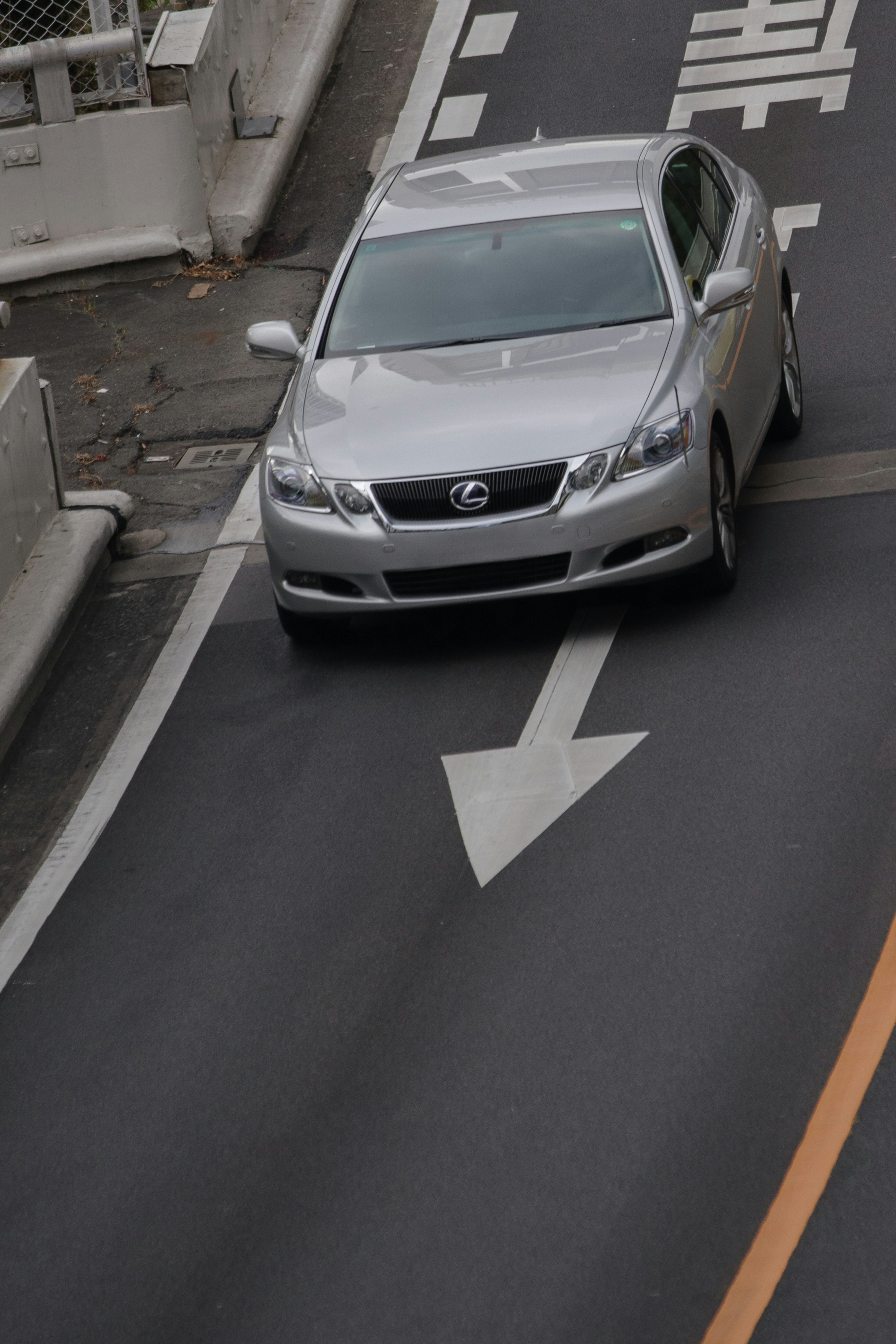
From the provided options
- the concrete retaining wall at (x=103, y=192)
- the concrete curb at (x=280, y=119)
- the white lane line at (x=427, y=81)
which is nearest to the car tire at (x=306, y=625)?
the concrete retaining wall at (x=103, y=192)

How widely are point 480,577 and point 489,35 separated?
1282cm

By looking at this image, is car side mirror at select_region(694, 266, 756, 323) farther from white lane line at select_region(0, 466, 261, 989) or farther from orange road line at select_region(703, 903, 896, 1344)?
orange road line at select_region(703, 903, 896, 1344)

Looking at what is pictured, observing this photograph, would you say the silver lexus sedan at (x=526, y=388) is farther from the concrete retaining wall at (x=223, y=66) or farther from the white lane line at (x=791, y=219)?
the concrete retaining wall at (x=223, y=66)

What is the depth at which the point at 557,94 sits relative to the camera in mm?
16859

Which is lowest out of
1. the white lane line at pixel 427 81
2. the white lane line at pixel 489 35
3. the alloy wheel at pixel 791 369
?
the white lane line at pixel 489 35

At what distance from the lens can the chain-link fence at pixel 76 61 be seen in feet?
45.4

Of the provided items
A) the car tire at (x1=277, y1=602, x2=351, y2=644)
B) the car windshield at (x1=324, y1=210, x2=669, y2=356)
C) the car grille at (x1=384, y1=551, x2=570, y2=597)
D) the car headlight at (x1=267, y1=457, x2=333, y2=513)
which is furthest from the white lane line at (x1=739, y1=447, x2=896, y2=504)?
the car headlight at (x1=267, y1=457, x2=333, y2=513)

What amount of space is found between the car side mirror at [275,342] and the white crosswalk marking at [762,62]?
8.18 metres

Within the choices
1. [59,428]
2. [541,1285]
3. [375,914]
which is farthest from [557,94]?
[541,1285]

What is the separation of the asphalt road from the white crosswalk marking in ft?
29.1

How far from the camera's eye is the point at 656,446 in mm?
7512

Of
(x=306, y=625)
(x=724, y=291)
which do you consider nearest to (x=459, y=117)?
(x=724, y=291)

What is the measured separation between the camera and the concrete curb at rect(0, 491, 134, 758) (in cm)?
820

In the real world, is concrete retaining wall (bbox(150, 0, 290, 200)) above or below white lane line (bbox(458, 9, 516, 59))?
above
